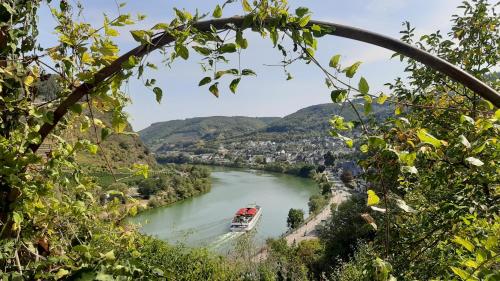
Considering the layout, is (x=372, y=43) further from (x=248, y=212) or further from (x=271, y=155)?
(x=271, y=155)

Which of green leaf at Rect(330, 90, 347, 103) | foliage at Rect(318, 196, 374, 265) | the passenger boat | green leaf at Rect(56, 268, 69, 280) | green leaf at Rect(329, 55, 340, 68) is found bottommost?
the passenger boat

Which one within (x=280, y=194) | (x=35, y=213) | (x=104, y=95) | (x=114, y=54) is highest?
(x=114, y=54)

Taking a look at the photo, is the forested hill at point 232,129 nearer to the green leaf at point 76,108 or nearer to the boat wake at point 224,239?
the boat wake at point 224,239

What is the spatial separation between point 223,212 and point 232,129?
134 metres

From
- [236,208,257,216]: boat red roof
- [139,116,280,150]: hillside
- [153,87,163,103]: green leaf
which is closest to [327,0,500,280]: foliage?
[153,87,163,103]: green leaf

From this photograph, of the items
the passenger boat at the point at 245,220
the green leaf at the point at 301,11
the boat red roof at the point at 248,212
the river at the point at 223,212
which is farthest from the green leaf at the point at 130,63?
the boat red roof at the point at 248,212

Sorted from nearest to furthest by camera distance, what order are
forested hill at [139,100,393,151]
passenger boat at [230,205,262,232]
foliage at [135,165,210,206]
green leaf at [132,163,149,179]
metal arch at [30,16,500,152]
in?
metal arch at [30,16,500,152]
green leaf at [132,163,149,179]
passenger boat at [230,205,262,232]
foliage at [135,165,210,206]
forested hill at [139,100,393,151]

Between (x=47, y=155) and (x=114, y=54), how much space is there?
0.42 m

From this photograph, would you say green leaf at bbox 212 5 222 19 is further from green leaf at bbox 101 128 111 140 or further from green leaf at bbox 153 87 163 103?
green leaf at bbox 101 128 111 140

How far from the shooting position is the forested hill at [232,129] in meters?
140

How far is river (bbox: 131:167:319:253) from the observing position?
80.6ft

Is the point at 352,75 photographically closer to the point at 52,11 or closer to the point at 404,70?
the point at 52,11

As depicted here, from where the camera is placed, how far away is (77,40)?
3.64 ft

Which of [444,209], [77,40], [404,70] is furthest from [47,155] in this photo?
[404,70]
